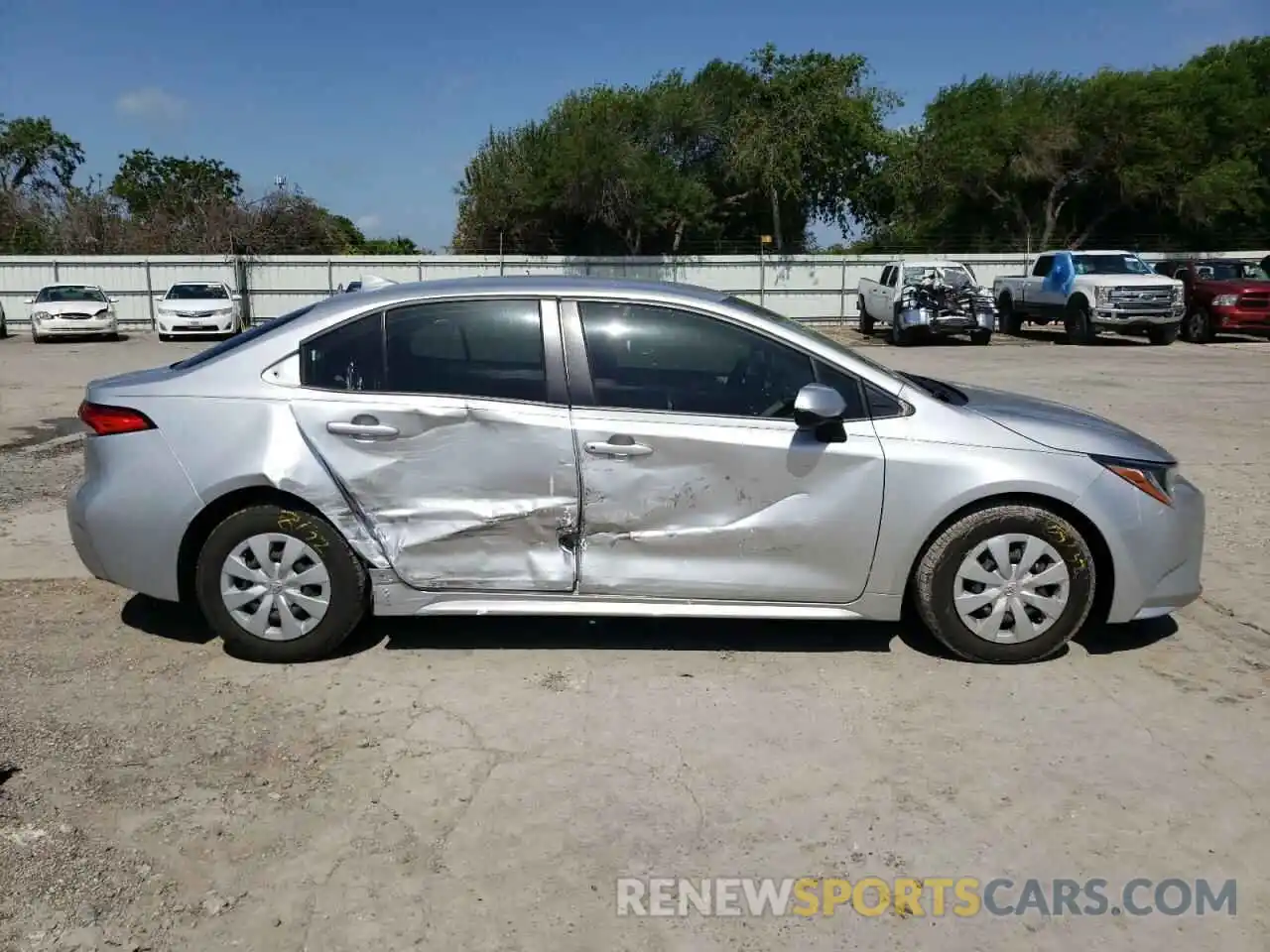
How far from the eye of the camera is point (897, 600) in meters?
4.59

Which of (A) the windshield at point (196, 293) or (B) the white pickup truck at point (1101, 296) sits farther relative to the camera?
(A) the windshield at point (196, 293)

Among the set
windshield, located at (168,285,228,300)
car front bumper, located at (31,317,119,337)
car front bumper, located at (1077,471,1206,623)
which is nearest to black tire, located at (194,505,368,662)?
car front bumper, located at (1077,471,1206,623)

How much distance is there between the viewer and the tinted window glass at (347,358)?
464 cm

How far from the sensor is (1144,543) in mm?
4559

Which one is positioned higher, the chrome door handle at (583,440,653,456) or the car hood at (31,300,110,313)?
the car hood at (31,300,110,313)

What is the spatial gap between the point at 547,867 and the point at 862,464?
6.97 feet

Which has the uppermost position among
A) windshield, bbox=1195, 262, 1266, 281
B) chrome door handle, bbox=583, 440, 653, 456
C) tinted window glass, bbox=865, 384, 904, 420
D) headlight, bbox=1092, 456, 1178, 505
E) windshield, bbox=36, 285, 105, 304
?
windshield, bbox=1195, 262, 1266, 281

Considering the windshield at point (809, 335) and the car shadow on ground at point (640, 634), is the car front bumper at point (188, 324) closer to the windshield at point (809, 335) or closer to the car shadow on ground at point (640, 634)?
the car shadow on ground at point (640, 634)

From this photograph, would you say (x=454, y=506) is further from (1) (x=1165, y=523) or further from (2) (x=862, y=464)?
(1) (x=1165, y=523)

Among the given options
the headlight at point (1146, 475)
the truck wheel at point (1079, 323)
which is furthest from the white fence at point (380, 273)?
the headlight at point (1146, 475)

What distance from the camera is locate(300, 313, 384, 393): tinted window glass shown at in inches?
183

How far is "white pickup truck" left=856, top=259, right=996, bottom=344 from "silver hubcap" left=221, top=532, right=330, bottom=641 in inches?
839

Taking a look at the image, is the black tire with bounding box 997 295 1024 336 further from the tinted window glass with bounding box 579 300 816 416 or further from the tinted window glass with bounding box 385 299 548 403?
the tinted window glass with bounding box 385 299 548 403

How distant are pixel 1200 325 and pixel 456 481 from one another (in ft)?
78.7
